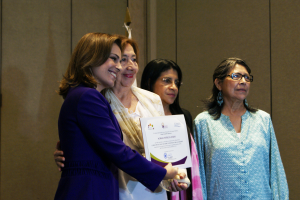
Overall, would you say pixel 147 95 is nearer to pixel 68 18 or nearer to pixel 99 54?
pixel 99 54

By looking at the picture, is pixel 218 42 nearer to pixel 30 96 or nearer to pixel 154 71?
pixel 154 71

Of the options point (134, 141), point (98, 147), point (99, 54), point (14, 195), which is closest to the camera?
point (98, 147)

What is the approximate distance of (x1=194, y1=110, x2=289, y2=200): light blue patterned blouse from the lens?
200 cm

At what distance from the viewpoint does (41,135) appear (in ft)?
10.0

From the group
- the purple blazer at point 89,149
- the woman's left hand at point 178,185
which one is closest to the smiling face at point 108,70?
the purple blazer at point 89,149

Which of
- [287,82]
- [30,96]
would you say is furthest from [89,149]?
[287,82]

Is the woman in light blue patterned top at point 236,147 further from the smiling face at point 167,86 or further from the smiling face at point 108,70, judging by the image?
the smiling face at point 108,70

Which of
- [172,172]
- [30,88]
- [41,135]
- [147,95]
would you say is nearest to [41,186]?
[41,135]

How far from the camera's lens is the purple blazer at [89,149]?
128 centimetres

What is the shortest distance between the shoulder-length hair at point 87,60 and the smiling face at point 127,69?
33 cm

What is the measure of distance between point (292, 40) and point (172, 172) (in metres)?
2.23

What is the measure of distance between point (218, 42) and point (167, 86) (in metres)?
1.60

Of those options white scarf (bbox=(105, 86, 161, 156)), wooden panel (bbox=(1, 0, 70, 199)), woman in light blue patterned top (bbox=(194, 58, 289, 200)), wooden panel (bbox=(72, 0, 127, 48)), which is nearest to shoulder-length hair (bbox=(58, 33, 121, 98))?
white scarf (bbox=(105, 86, 161, 156))

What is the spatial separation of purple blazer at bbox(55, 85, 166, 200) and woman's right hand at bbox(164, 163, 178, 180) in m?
0.15
